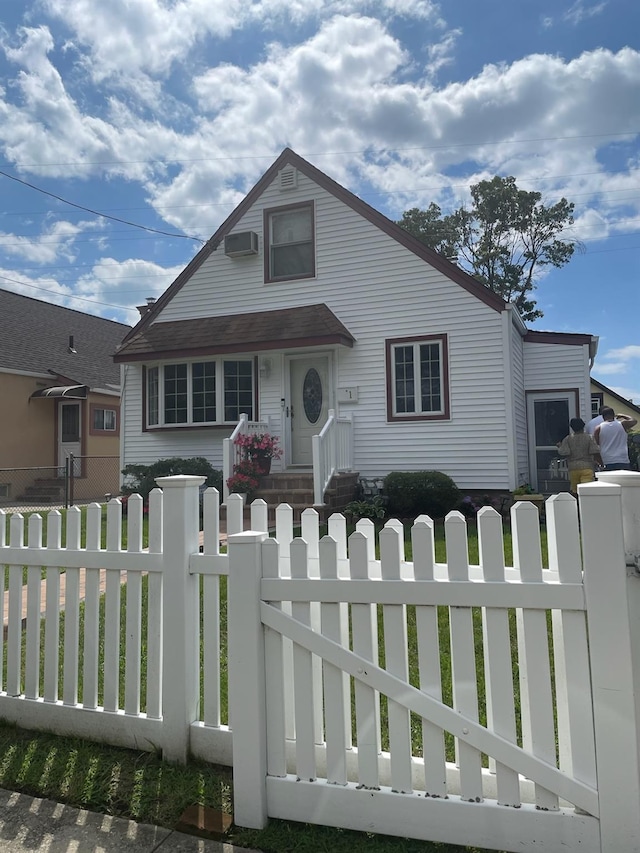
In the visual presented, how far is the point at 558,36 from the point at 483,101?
287 centimetres

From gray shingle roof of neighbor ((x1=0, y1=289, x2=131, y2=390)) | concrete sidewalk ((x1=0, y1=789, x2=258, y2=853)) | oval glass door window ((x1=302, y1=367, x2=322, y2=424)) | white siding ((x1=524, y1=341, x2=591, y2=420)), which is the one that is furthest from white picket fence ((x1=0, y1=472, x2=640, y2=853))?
gray shingle roof of neighbor ((x1=0, y1=289, x2=131, y2=390))

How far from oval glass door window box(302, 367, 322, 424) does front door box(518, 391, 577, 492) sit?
14.5 ft

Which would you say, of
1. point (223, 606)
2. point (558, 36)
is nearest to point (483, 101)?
point (558, 36)

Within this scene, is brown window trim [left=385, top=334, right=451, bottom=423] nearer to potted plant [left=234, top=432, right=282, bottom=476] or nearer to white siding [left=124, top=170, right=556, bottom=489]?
white siding [left=124, top=170, right=556, bottom=489]

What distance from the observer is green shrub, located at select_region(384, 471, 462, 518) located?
31.6 feet

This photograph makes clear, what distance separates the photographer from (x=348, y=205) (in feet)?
38.1

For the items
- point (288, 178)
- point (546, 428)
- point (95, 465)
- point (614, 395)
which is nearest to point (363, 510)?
point (546, 428)

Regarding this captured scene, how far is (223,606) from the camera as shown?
448cm

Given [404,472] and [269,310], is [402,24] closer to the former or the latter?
[269,310]

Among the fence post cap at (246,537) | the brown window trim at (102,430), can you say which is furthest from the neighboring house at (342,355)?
the fence post cap at (246,537)

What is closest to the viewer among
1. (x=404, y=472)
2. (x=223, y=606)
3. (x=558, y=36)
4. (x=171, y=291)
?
(x=223, y=606)

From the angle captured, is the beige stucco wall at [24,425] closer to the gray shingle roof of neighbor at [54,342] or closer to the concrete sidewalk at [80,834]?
the gray shingle roof of neighbor at [54,342]

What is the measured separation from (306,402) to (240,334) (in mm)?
1913

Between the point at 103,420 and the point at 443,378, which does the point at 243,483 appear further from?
the point at 103,420
